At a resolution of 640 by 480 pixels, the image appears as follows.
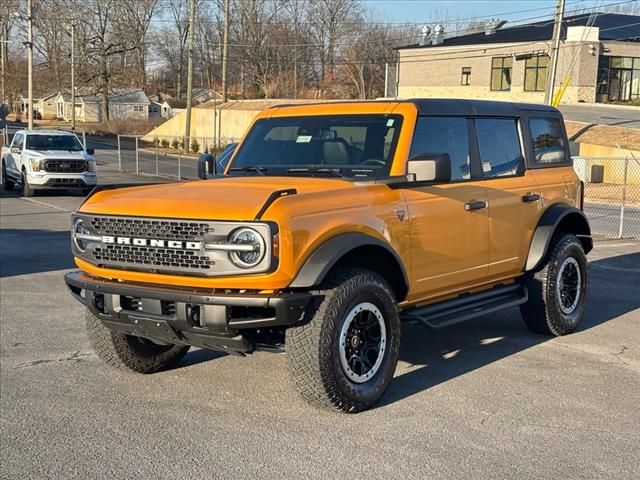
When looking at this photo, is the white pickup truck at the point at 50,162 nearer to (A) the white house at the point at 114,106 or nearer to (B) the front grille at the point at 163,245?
(B) the front grille at the point at 163,245

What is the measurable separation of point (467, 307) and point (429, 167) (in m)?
1.38

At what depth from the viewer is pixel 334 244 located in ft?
16.4

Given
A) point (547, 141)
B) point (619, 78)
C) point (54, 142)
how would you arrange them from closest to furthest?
point (547, 141), point (54, 142), point (619, 78)

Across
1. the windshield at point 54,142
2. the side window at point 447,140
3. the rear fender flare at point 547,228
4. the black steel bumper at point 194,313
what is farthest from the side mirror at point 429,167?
the windshield at point 54,142

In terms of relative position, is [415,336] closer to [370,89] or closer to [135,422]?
[135,422]

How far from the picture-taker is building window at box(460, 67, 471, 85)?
59.9 metres

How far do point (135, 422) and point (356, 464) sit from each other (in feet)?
5.04

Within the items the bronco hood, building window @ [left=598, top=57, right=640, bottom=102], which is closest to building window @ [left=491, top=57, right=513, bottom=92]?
building window @ [left=598, top=57, right=640, bottom=102]

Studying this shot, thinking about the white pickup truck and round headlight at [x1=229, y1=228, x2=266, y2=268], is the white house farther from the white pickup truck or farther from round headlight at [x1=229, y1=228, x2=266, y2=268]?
round headlight at [x1=229, y1=228, x2=266, y2=268]

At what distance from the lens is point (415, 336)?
737cm

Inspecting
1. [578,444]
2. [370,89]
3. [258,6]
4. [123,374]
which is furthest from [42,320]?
[258,6]

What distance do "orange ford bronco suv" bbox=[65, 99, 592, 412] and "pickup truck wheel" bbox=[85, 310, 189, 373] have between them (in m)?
0.01

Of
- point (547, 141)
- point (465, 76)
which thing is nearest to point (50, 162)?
point (547, 141)

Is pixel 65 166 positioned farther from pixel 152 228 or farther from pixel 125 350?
pixel 152 228
